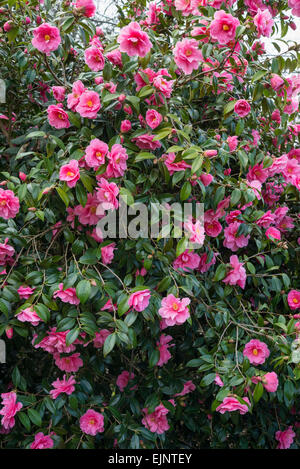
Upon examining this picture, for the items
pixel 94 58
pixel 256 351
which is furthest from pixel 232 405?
pixel 94 58

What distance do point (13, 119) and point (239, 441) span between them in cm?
151

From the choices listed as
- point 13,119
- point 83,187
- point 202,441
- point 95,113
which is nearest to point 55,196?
point 83,187

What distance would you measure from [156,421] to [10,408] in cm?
45

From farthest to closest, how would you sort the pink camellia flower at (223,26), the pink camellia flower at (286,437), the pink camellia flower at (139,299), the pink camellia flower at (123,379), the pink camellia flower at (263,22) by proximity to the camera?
the pink camellia flower at (286,437) → the pink camellia flower at (123,379) → the pink camellia flower at (263,22) → the pink camellia flower at (223,26) → the pink camellia flower at (139,299)

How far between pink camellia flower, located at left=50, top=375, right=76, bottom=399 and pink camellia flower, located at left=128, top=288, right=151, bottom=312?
0.35 meters

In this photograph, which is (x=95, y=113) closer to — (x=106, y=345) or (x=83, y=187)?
(x=83, y=187)

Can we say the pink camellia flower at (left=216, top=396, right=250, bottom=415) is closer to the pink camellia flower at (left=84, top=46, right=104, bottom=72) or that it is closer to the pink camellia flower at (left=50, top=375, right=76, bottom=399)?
the pink camellia flower at (left=50, top=375, right=76, bottom=399)

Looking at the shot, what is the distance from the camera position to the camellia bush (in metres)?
1.18

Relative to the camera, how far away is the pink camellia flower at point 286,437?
5.32 feet

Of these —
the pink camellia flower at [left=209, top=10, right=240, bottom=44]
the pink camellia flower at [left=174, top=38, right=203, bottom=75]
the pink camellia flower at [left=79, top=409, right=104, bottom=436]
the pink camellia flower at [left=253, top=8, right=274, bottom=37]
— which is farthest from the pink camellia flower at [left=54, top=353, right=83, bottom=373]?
the pink camellia flower at [left=253, top=8, right=274, bottom=37]

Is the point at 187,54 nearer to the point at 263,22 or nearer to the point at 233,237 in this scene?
the point at 263,22

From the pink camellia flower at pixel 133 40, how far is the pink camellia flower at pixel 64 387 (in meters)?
0.95

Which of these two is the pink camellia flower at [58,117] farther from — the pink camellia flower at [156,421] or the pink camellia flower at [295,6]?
the pink camellia flower at [156,421]

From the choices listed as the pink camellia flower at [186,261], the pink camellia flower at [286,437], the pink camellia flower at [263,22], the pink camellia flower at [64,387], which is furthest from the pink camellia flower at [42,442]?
the pink camellia flower at [263,22]
